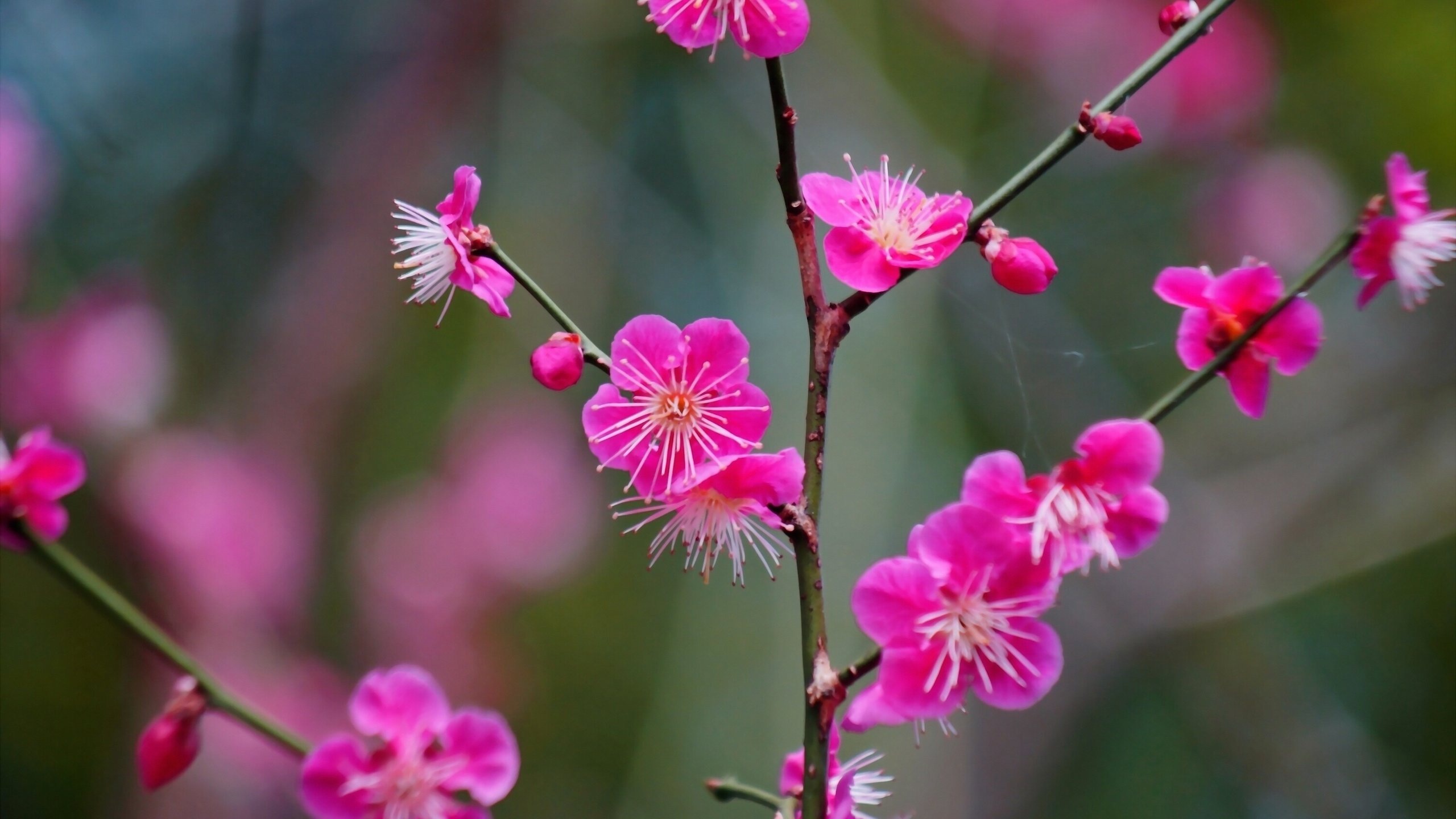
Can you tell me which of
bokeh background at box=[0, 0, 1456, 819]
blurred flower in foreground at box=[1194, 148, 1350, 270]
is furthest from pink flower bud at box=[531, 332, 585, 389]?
blurred flower in foreground at box=[1194, 148, 1350, 270]

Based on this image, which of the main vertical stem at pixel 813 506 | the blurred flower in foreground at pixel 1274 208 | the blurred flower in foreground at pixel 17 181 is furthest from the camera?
the blurred flower in foreground at pixel 1274 208

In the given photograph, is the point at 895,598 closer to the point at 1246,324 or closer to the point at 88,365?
the point at 1246,324

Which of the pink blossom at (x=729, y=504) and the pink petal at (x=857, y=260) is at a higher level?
the pink petal at (x=857, y=260)

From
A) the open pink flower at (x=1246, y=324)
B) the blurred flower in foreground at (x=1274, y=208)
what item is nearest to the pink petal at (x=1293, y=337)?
the open pink flower at (x=1246, y=324)

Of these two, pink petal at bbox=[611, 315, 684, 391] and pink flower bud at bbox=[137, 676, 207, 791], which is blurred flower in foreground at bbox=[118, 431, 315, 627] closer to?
pink flower bud at bbox=[137, 676, 207, 791]

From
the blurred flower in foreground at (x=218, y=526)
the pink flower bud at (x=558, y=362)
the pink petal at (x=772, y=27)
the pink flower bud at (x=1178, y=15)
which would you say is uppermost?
the blurred flower in foreground at (x=218, y=526)

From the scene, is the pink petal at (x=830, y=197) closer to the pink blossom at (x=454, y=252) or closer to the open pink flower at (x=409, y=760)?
the pink blossom at (x=454, y=252)

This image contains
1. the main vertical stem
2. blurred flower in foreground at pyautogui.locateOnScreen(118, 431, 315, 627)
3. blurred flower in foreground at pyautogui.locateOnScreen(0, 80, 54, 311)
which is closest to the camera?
the main vertical stem
